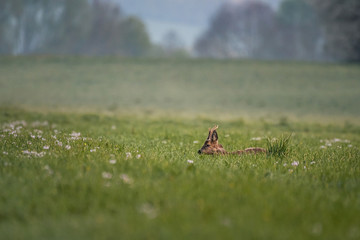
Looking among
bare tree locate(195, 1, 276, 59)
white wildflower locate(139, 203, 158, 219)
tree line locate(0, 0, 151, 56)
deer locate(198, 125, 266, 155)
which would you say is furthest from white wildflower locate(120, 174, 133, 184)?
bare tree locate(195, 1, 276, 59)

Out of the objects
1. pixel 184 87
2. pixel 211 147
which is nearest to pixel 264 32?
pixel 184 87

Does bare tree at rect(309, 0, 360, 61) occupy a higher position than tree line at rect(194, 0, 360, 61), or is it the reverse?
tree line at rect(194, 0, 360, 61)

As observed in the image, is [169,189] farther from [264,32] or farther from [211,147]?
[264,32]

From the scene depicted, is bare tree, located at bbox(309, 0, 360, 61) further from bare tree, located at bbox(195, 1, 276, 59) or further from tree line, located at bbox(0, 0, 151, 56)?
tree line, located at bbox(0, 0, 151, 56)

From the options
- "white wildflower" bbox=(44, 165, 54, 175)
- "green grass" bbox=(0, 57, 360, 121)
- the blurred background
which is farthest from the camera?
the blurred background

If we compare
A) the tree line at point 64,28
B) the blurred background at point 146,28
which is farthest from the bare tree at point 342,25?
the tree line at point 64,28

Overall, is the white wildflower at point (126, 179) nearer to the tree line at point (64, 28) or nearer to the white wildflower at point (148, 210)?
the white wildflower at point (148, 210)

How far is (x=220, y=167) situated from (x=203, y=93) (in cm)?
1589

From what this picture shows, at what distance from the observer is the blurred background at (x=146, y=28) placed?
4056 centimetres

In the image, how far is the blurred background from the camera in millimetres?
Answer: 40562

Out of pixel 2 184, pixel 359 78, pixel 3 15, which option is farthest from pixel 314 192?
pixel 3 15

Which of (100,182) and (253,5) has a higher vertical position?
(253,5)

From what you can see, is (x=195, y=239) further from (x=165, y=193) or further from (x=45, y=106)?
(x=45, y=106)

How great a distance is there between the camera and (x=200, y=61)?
2708 centimetres
